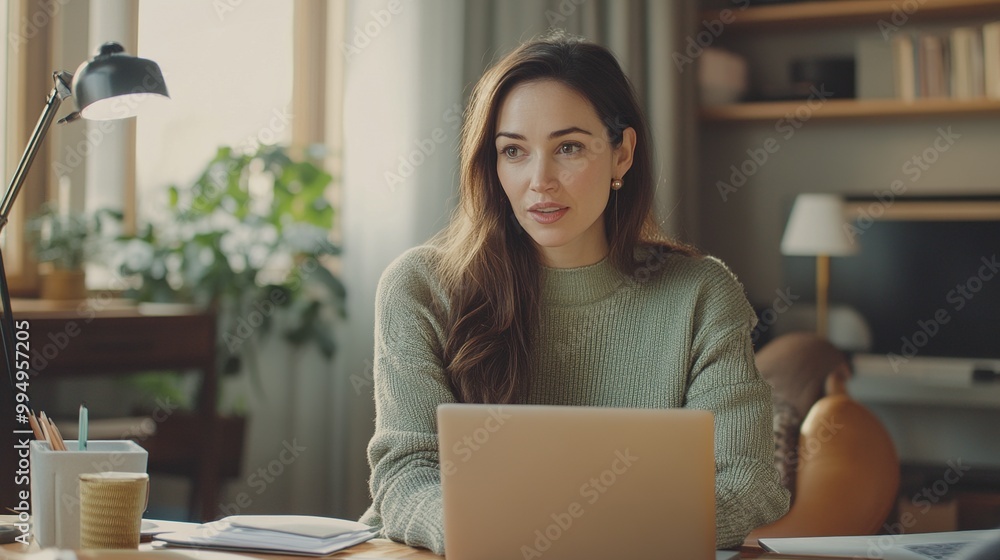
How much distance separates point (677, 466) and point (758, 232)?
3.17 m

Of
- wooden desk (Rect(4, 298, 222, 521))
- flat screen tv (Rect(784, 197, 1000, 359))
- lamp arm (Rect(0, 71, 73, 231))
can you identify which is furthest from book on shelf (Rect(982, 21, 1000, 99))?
lamp arm (Rect(0, 71, 73, 231))

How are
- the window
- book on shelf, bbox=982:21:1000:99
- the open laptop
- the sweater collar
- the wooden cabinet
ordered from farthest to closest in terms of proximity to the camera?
the wooden cabinet < book on shelf, bbox=982:21:1000:99 < the window < the sweater collar < the open laptop

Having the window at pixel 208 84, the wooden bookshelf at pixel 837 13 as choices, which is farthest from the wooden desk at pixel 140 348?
the wooden bookshelf at pixel 837 13

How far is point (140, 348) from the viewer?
2.48 meters

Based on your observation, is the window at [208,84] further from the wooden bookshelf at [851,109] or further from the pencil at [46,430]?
the pencil at [46,430]

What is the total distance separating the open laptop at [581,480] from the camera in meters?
1.02

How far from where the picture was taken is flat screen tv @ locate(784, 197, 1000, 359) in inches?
139

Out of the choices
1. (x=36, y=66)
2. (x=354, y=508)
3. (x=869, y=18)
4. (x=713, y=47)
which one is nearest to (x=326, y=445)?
(x=354, y=508)

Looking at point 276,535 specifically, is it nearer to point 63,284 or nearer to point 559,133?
point 559,133

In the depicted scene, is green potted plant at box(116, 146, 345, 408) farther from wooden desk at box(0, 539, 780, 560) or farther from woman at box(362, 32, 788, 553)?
wooden desk at box(0, 539, 780, 560)

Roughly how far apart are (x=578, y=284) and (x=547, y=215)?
0.17 metres

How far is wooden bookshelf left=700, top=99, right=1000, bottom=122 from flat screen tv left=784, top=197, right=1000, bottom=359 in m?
0.30

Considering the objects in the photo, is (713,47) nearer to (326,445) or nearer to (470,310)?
(326,445)

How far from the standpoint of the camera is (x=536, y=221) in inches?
64.3
